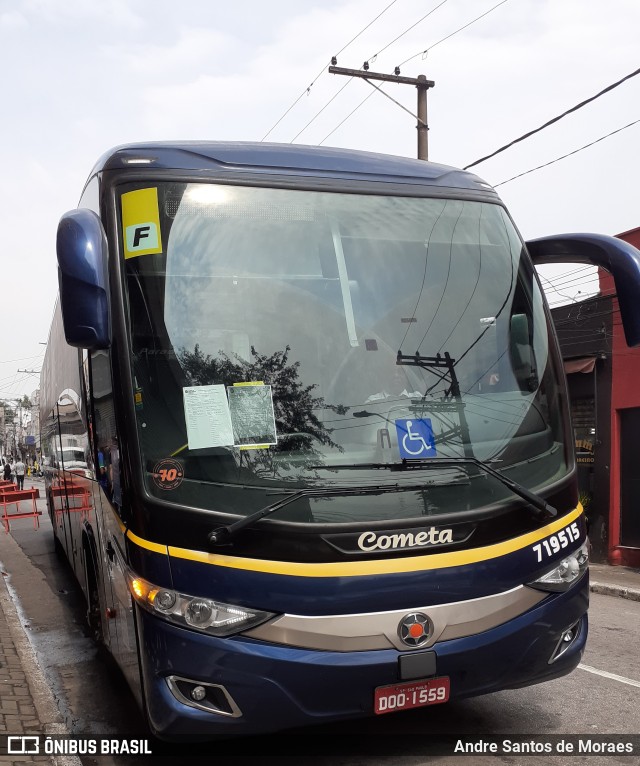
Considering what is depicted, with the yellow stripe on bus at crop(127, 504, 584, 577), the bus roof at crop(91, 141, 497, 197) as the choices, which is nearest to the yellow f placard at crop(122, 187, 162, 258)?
the bus roof at crop(91, 141, 497, 197)

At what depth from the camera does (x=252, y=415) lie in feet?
12.7

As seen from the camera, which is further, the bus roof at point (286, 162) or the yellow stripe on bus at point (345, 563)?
the bus roof at point (286, 162)

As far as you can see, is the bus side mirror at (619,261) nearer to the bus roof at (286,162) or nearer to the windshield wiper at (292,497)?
the bus roof at (286,162)

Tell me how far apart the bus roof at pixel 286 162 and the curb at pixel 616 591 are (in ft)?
26.5

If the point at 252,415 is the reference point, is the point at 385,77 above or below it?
above

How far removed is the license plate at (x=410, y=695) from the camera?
3.66 m

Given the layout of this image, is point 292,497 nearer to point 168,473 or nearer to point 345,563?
point 345,563

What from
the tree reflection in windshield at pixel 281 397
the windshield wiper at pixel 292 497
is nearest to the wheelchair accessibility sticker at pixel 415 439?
the windshield wiper at pixel 292 497

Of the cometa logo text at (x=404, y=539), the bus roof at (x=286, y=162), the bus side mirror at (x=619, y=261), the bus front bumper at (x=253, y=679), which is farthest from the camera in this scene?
the bus side mirror at (x=619, y=261)

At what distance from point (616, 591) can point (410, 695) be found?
28.6 feet

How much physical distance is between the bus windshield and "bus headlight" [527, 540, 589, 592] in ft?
1.37

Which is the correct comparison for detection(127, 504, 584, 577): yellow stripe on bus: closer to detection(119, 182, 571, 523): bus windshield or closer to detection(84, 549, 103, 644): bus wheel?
detection(119, 182, 571, 523): bus windshield

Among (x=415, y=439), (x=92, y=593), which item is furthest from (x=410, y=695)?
(x=92, y=593)

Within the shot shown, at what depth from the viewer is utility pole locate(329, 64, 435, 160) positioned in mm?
15656
